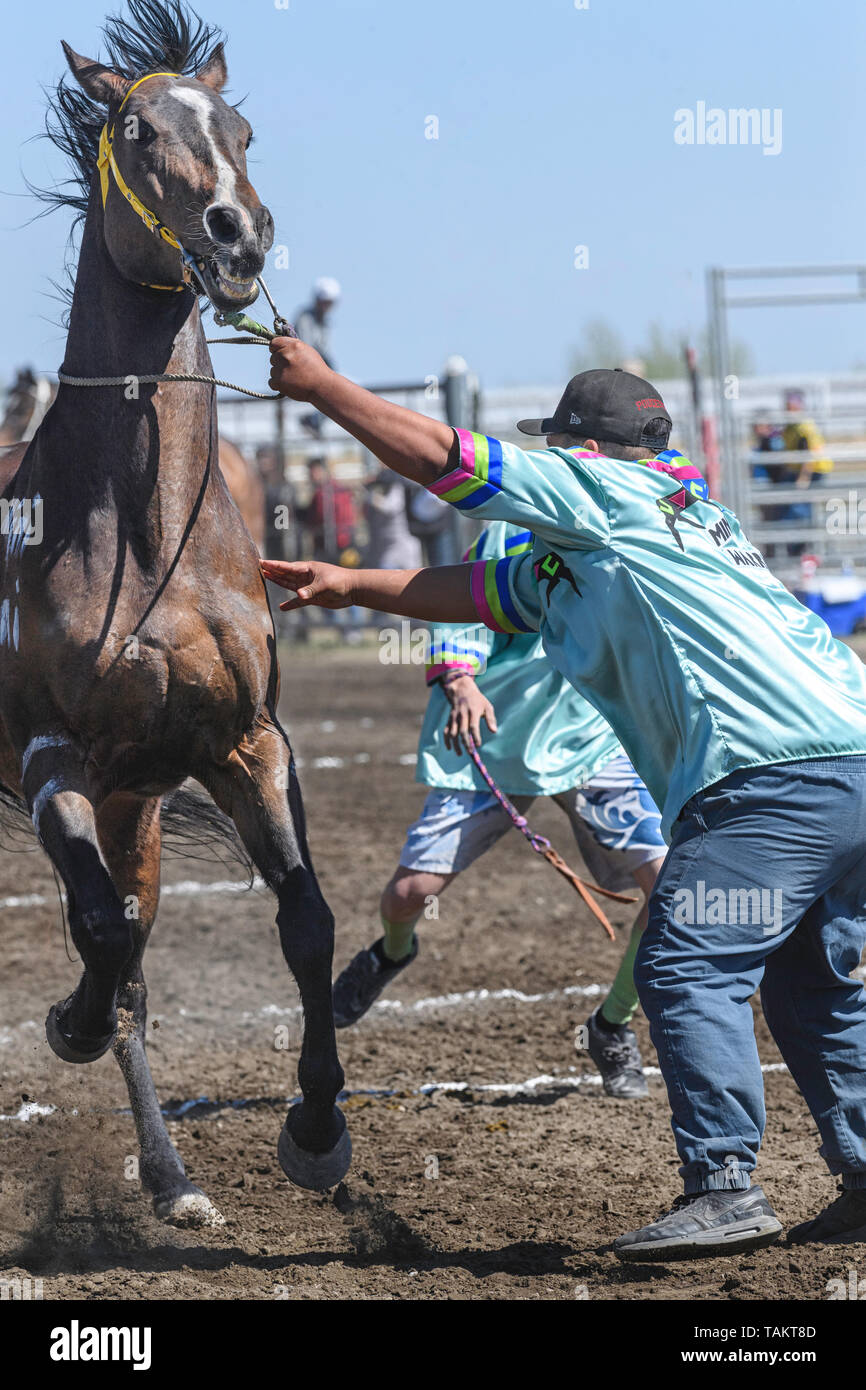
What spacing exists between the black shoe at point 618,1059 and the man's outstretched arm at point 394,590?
1.71 metres

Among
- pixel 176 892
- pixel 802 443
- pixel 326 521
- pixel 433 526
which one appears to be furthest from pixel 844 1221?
pixel 802 443

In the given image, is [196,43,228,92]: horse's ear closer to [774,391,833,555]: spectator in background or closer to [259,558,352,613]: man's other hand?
[259,558,352,613]: man's other hand

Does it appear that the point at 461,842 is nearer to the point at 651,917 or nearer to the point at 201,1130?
the point at 201,1130

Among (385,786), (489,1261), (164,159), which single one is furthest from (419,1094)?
(385,786)

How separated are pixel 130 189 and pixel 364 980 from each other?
→ 8.52 ft

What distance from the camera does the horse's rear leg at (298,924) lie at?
12.4 feet

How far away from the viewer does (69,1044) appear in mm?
4082

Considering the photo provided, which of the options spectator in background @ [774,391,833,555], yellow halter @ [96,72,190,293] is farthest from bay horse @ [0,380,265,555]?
yellow halter @ [96,72,190,293]

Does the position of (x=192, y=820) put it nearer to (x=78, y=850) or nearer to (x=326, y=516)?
(x=78, y=850)

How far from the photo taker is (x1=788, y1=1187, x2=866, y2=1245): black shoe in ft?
11.4

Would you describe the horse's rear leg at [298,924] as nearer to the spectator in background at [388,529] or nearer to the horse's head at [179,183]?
the horse's head at [179,183]

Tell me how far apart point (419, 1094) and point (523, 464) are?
2.50 meters

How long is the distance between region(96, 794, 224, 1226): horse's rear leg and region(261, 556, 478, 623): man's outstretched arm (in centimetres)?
88

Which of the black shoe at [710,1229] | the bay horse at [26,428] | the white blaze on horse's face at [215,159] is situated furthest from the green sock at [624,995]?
the bay horse at [26,428]
